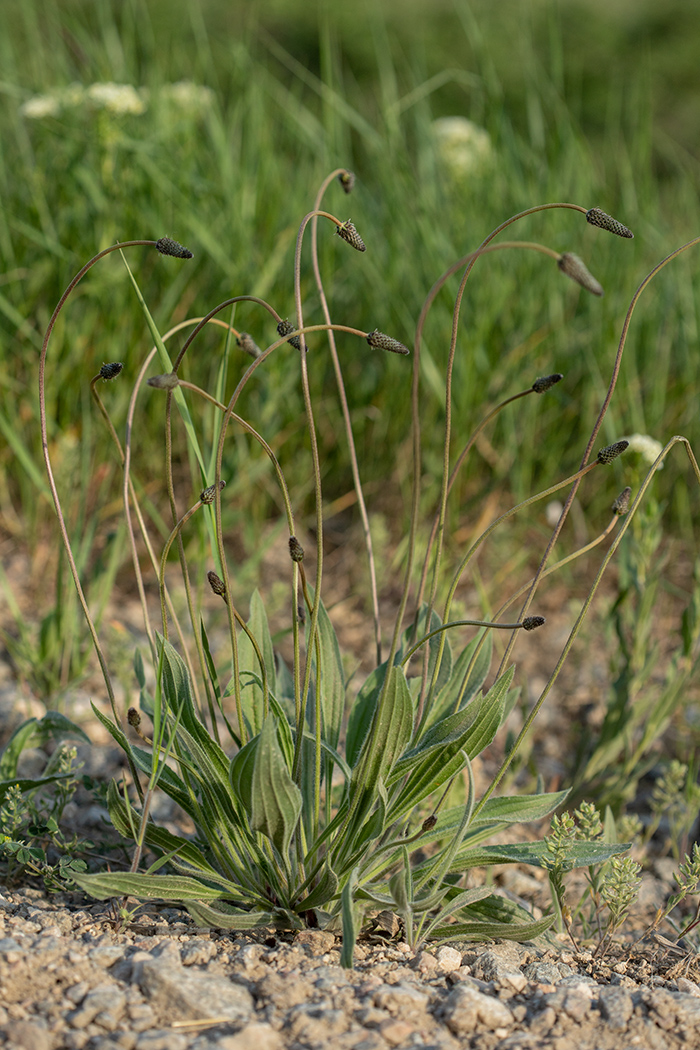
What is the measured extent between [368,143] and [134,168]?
0.74 m

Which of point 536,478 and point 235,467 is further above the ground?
point 235,467

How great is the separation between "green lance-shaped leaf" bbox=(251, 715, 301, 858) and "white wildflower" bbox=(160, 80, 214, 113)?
2.09 meters

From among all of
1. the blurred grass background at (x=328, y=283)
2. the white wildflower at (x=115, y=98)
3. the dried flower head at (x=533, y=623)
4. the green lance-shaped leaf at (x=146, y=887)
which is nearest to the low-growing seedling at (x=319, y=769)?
the green lance-shaped leaf at (x=146, y=887)

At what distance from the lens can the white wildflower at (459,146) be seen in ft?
9.91

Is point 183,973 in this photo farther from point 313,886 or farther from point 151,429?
point 151,429

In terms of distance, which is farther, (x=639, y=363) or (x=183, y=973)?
(x=639, y=363)

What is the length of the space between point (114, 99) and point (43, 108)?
20 cm

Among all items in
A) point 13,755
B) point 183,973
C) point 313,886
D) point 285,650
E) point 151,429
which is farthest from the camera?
point 151,429

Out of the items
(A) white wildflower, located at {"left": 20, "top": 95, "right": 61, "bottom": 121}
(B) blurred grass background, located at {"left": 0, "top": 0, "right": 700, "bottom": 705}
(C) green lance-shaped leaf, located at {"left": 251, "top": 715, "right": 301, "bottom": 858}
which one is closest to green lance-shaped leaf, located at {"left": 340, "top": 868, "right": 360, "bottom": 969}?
(C) green lance-shaped leaf, located at {"left": 251, "top": 715, "right": 301, "bottom": 858}

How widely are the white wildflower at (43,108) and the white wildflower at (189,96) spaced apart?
1.08 ft

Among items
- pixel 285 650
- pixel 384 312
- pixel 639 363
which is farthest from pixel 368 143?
pixel 285 650

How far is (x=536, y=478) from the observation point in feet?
8.71

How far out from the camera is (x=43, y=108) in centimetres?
239

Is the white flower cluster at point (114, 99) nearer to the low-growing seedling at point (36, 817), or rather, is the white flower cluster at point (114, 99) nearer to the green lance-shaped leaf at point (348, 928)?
the low-growing seedling at point (36, 817)
